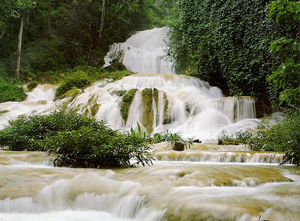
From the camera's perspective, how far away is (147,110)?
44.9 ft

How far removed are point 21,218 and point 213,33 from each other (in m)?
14.3

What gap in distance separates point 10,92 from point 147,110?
10033 mm

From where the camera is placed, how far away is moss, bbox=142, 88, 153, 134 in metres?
13.4

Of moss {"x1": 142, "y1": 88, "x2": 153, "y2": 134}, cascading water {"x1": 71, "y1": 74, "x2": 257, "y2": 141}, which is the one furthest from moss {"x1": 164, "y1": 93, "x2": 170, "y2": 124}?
moss {"x1": 142, "y1": 88, "x2": 153, "y2": 134}

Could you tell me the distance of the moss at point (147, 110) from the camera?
43.8ft

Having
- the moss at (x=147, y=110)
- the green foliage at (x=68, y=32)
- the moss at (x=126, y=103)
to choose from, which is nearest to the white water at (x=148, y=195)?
the moss at (x=147, y=110)

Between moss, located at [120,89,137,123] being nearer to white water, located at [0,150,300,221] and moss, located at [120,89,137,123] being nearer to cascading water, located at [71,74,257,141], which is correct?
cascading water, located at [71,74,257,141]

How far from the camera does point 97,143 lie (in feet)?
17.5

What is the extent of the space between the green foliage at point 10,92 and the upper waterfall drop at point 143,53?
919cm

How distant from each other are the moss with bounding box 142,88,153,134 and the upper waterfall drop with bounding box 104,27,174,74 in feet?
33.4

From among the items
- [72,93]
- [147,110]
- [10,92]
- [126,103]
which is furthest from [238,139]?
[10,92]

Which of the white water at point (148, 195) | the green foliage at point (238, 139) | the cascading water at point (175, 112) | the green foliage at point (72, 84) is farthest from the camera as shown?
the green foliage at point (72, 84)

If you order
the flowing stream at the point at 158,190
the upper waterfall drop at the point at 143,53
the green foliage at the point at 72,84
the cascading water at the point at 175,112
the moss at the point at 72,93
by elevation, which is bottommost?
the flowing stream at the point at 158,190

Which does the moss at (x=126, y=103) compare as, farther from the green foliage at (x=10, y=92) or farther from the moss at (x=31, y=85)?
the moss at (x=31, y=85)
